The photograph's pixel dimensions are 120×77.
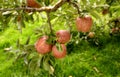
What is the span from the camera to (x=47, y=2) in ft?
5.57

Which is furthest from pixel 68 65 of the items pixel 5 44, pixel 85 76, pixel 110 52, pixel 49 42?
pixel 49 42

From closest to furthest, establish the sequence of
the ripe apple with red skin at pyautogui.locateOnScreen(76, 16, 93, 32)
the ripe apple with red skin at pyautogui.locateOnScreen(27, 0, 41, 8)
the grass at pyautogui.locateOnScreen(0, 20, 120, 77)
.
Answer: the ripe apple with red skin at pyautogui.locateOnScreen(76, 16, 93, 32), the ripe apple with red skin at pyautogui.locateOnScreen(27, 0, 41, 8), the grass at pyautogui.locateOnScreen(0, 20, 120, 77)

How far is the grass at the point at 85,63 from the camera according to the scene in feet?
10.9

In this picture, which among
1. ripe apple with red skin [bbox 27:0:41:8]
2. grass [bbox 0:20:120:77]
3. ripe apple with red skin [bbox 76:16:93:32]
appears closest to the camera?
ripe apple with red skin [bbox 76:16:93:32]

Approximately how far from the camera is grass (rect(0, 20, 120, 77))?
332 centimetres

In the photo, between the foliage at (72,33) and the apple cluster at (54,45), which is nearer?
the apple cluster at (54,45)

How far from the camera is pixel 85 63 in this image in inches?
138

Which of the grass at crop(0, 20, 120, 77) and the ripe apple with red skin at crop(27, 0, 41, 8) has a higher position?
the ripe apple with red skin at crop(27, 0, 41, 8)

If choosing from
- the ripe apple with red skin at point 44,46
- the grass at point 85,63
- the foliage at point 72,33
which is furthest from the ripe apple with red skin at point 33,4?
the grass at point 85,63

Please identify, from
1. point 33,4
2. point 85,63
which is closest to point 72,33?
point 85,63

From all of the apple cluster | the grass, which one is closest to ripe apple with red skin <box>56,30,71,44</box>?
the apple cluster

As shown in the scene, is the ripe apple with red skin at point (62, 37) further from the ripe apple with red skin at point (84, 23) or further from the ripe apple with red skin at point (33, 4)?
the ripe apple with red skin at point (33, 4)

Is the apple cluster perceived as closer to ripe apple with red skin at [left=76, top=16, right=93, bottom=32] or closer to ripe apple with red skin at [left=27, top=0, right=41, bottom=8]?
ripe apple with red skin at [left=76, top=16, right=93, bottom=32]

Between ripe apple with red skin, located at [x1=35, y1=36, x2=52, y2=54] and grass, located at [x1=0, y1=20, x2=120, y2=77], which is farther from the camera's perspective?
grass, located at [x1=0, y1=20, x2=120, y2=77]
